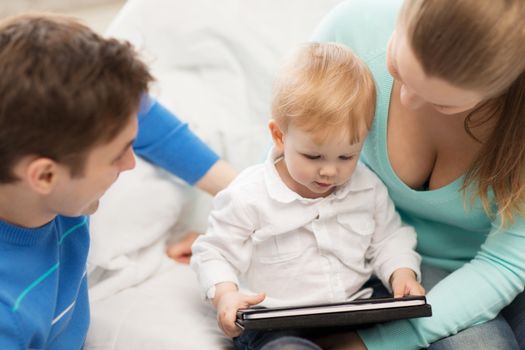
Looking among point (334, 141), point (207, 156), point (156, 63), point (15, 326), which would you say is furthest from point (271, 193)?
point (156, 63)

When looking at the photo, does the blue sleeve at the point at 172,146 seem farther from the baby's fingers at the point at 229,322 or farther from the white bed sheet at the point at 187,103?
the baby's fingers at the point at 229,322

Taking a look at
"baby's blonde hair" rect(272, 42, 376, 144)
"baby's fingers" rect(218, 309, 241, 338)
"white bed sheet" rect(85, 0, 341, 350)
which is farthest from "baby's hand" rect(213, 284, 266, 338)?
"baby's blonde hair" rect(272, 42, 376, 144)

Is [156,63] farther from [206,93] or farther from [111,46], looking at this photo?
[111,46]

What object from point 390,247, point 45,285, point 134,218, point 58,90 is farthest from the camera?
point 134,218

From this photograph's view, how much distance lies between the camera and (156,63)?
1.55 meters

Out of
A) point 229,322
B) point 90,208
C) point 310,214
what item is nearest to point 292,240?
point 310,214

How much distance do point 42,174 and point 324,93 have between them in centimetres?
41

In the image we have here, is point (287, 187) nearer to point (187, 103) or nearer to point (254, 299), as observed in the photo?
point (254, 299)

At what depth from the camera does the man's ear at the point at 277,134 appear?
1.13 m

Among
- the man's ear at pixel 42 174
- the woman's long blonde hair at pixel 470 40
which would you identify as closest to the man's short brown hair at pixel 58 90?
the man's ear at pixel 42 174

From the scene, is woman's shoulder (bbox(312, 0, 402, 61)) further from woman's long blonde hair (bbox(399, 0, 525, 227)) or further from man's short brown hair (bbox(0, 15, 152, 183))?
man's short brown hair (bbox(0, 15, 152, 183))

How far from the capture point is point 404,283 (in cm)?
115

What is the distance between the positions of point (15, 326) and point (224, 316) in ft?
0.99

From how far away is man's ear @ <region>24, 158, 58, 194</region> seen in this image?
0.86 meters
